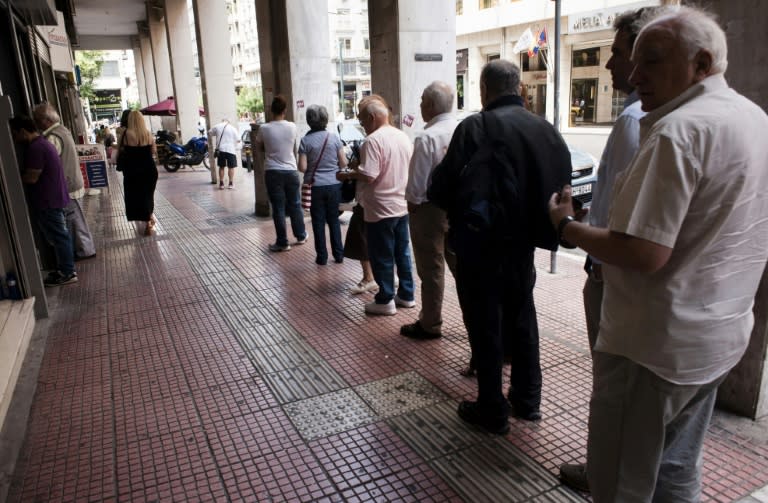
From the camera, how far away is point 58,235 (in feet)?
→ 20.7

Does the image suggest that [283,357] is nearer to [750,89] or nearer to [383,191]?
[383,191]

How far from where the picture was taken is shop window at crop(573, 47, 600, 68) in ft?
82.6

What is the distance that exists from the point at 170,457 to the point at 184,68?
1875cm

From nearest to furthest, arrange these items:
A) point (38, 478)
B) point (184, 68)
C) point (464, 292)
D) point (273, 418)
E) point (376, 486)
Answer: point (376, 486)
point (38, 478)
point (464, 292)
point (273, 418)
point (184, 68)

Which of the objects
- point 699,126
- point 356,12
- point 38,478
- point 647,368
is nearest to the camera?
point 699,126

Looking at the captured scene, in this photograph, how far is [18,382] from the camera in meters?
4.08

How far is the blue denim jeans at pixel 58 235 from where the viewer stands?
623 cm

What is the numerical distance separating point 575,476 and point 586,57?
2612 centimetres

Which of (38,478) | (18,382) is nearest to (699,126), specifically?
(38,478)

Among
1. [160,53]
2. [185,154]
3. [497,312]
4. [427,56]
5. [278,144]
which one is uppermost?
[160,53]

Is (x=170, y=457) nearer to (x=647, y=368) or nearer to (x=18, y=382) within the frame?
(x=18, y=382)

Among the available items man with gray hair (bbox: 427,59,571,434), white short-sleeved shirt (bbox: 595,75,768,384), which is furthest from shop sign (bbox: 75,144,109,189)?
white short-sleeved shirt (bbox: 595,75,768,384)

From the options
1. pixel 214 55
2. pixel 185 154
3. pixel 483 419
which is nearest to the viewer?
pixel 483 419

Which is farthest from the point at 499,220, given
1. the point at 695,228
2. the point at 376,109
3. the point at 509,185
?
the point at 376,109
